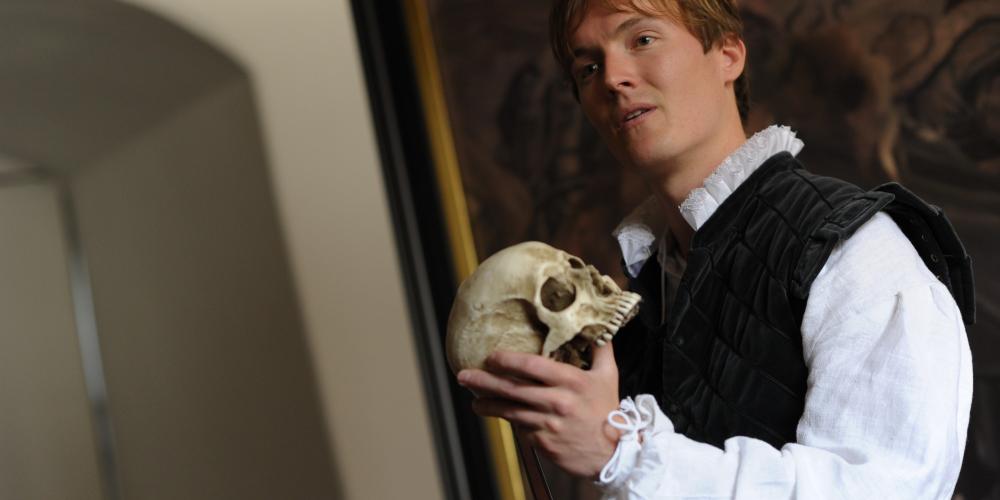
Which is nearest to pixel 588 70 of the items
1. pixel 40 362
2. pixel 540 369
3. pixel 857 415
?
pixel 540 369

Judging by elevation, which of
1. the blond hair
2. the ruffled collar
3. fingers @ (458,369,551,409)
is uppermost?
the blond hair

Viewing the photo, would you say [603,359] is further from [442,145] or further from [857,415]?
[442,145]

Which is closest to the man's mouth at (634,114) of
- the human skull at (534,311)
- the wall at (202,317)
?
the human skull at (534,311)

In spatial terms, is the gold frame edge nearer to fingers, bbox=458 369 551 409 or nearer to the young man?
the young man

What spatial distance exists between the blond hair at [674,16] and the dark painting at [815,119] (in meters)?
1.58

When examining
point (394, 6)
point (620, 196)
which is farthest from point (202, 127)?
point (620, 196)

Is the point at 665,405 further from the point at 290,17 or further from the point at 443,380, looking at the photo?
the point at 290,17

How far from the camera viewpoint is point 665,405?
57.0 inches

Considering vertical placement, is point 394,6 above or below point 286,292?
above

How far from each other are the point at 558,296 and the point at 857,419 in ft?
1.25

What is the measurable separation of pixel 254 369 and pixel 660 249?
9.31 feet

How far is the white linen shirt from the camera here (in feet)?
3.94

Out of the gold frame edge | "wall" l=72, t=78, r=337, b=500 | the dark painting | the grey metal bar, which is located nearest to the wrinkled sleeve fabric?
the dark painting

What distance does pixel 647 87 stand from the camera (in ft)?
4.98
